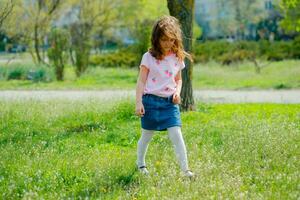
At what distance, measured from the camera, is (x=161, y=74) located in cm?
589

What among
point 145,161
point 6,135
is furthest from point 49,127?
point 145,161

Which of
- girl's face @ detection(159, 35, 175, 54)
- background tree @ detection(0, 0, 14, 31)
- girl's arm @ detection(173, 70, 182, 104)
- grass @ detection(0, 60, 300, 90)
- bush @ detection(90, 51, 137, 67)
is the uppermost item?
background tree @ detection(0, 0, 14, 31)

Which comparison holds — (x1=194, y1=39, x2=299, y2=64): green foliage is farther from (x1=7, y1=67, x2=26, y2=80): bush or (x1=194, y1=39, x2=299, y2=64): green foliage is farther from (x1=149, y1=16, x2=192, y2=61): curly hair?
(x1=149, y1=16, x2=192, y2=61): curly hair

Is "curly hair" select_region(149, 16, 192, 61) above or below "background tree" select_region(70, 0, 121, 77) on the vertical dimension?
above

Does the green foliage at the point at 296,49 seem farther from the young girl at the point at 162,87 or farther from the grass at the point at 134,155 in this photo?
the young girl at the point at 162,87

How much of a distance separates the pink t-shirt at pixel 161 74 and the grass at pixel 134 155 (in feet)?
2.90

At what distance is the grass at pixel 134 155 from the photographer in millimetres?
5449

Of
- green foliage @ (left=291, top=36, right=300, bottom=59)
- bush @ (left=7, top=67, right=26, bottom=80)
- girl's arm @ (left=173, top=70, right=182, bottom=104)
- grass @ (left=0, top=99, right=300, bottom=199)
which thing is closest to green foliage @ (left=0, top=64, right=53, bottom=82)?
bush @ (left=7, top=67, right=26, bottom=80)

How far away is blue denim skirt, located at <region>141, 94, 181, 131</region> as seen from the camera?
19.3 ft

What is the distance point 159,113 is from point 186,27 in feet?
16.4

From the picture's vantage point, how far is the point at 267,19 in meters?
65.2

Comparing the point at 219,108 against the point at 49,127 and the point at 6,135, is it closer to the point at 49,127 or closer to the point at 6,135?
the point at 49,127

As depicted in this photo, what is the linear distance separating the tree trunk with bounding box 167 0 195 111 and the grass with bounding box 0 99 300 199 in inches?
16.9

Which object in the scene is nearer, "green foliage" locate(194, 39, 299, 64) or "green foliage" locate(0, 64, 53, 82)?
"green foliage" locate(0, 64, 53, 82)
